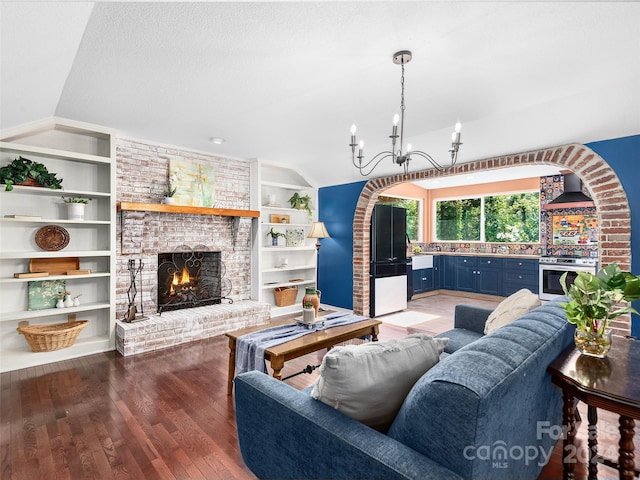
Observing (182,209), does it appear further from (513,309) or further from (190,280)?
(513,309)

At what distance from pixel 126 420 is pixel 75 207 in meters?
2.34

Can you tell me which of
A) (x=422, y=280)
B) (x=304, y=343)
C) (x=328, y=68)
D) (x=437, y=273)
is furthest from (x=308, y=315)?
(x=437, y=273)

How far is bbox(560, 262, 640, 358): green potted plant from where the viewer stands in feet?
5.04

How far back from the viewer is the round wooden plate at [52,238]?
11.3 feet

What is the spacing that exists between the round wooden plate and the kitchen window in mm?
7326

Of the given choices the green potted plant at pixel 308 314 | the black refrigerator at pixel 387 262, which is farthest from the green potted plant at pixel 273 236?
the green potted plant at pixel 308 314

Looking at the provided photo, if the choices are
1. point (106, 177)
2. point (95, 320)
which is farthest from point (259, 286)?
point (106, 177)

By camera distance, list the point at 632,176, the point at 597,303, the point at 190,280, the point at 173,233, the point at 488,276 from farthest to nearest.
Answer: the point at 488,276 < the point at 190,280 < the point at 173,233 < the point at 632,176 < the point at 597,303

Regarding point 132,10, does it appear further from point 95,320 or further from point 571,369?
point 95,320

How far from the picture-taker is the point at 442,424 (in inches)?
37.7

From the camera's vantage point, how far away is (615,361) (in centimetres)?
151

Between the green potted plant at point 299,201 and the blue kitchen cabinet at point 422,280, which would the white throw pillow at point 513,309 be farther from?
the blue kitchen cabinet at point 422,280

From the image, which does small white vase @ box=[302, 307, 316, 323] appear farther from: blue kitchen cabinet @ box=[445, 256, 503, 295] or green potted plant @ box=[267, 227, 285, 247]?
blue kitchen cabinet @ box=[445, 256, 503, 295]

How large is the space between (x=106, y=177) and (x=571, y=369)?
14.6ft
